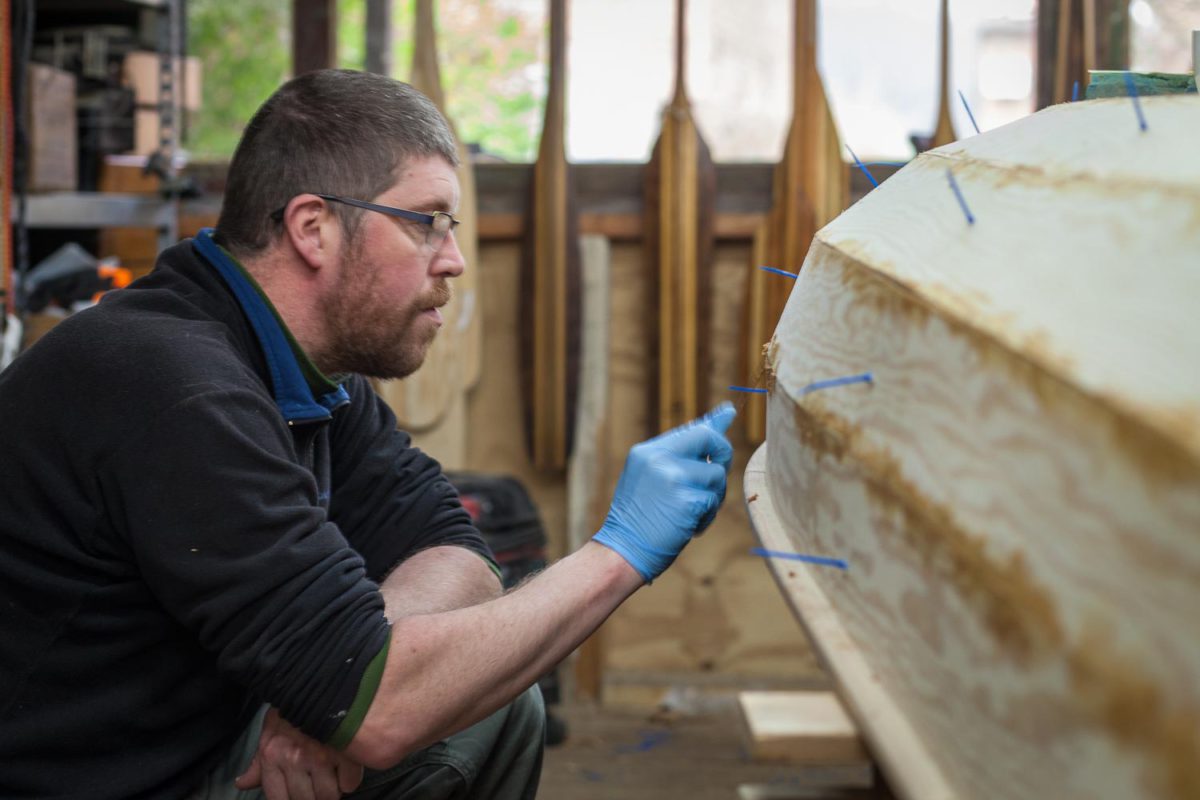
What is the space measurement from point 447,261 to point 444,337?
174 cm

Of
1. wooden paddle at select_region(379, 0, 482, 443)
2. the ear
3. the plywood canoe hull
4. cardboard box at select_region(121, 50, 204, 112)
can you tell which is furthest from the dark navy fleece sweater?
cardboard box at select_region(121, 50, 204, 112)

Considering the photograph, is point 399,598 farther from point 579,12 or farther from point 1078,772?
point 579,12

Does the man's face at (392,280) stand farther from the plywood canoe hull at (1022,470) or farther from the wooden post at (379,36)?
the wooden post at (379,36)

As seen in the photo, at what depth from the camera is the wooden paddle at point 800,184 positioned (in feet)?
11.6

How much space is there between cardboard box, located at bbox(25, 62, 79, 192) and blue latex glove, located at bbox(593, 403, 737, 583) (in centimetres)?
262

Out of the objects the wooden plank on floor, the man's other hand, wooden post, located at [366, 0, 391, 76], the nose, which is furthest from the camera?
wooden post, located at [366, 0, 391, 76]

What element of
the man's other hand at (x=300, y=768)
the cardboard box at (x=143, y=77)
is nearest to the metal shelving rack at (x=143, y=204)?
the cardboard box at (x=143, y=77)

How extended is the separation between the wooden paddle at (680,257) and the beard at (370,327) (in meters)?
1.72

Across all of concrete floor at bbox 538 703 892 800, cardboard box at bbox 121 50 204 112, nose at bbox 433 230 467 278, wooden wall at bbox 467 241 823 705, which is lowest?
concrete floor at bbox 538 703 892 800

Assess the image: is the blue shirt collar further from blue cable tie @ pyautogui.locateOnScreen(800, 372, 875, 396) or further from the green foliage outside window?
the green foliage outside window

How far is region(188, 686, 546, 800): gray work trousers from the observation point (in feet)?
5.86

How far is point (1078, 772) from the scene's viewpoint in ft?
2.70

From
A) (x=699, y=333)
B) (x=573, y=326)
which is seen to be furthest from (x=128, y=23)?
(x=699, y=333)

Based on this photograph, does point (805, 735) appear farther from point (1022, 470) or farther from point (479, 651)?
point (1022, 470)
